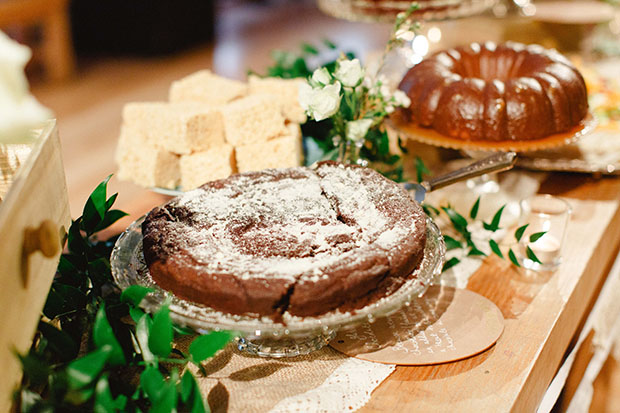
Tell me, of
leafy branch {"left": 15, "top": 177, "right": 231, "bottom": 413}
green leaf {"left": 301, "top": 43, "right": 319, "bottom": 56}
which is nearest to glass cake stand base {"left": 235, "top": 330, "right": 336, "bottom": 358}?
leafy branch {"left": 15, "top": 177, "right": 231, "bottom": 413}

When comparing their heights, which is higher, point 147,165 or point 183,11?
point 147,165

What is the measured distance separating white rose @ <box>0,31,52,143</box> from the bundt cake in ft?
3.27

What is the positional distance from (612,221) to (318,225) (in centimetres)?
82

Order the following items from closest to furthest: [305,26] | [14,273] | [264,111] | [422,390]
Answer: [14,273] → [422,390] → [264,111] → [305,26]

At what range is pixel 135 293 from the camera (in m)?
0.80

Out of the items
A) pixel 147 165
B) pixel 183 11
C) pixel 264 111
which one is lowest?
pixel 183 11

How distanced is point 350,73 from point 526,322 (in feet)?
1.76

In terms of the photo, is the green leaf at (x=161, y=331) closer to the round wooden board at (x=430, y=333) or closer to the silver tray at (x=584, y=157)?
the round wooden board at (x=430, y=333)

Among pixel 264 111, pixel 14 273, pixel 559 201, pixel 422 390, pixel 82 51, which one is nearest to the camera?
pixel 14 273

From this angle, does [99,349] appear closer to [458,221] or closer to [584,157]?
[458,221]

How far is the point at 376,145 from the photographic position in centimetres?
140

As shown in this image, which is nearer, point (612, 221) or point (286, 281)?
point (286, 281)

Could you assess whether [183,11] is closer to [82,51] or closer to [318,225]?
[82,51]

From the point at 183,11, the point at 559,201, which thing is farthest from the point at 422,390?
the point at 183,11
